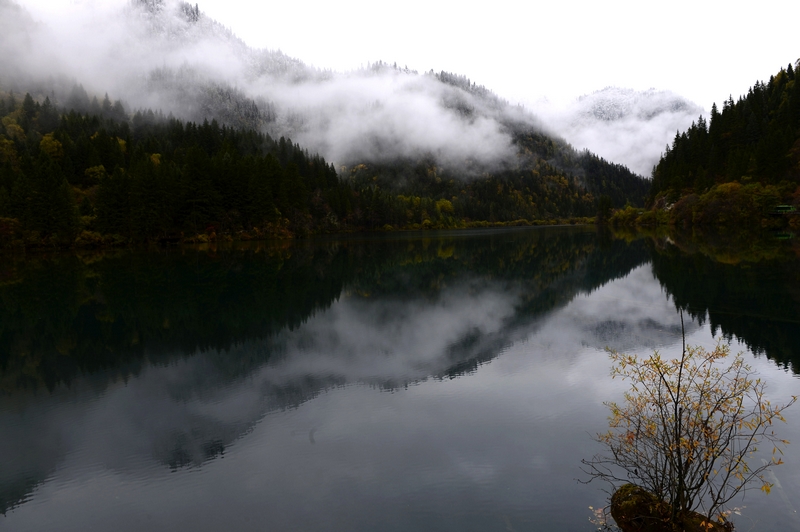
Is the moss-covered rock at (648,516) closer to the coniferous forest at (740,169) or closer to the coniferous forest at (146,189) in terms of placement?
the coniferous forest at (146,189)

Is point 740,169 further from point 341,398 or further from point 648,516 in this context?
point 648,516


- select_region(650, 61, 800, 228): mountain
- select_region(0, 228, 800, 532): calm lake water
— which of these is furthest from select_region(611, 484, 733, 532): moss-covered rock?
select_region(650, 61, 800, 228): mountain

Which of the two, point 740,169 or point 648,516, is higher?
point 740,169

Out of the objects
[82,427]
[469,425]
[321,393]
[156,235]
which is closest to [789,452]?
[469,425]

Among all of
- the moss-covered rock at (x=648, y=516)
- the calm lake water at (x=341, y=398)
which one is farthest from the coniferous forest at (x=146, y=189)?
the moss-covered rock at (x=648, y=516)

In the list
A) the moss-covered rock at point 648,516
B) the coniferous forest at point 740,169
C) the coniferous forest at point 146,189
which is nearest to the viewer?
the moss-covered rock at point 648,516

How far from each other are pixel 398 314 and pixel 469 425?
46.3 feet

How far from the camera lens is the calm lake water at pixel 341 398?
8859 millimetres

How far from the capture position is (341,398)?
14227mm

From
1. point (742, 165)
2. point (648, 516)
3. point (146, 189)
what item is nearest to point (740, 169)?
point (742, 165)

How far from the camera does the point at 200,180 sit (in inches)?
3418

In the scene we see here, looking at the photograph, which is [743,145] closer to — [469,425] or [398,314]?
[398,314]

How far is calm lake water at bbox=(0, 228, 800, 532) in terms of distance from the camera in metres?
8.86

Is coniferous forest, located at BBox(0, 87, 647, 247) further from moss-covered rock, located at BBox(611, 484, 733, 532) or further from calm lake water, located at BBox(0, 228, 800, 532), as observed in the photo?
moss-covered rock, located at BBox(611, 484, 733, 532)
